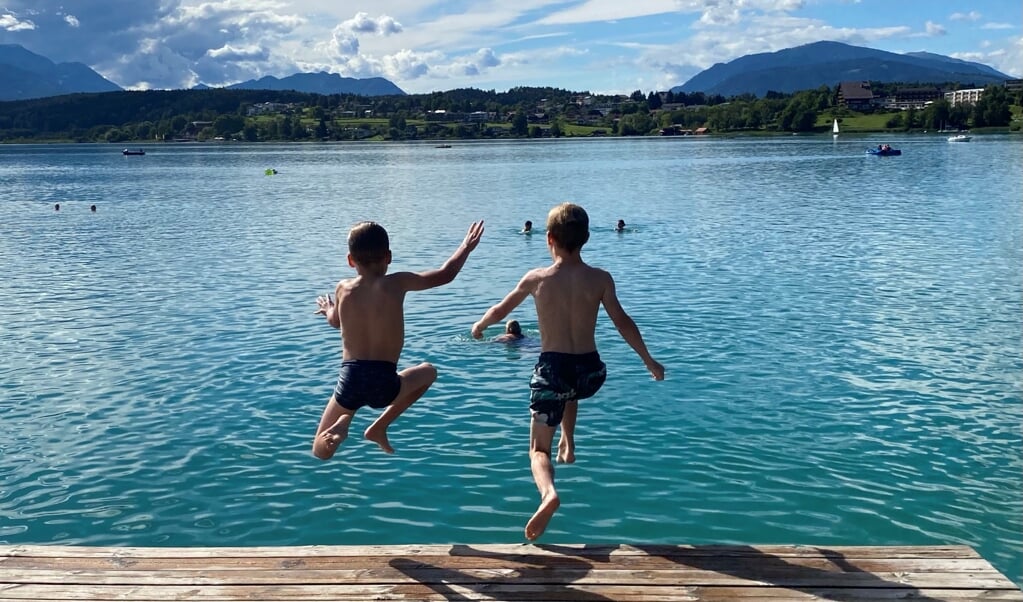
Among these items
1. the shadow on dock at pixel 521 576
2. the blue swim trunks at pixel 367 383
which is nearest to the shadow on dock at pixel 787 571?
the shadow on dock at pixel 521 576

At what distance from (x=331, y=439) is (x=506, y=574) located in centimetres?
192

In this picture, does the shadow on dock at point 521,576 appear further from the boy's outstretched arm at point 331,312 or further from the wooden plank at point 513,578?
the boy's outstretched arm at point 331,312

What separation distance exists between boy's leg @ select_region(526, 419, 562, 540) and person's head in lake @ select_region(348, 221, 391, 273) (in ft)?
6.53

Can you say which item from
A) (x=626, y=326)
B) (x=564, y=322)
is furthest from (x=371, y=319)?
(x=626, y=326)

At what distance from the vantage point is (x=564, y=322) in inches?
309

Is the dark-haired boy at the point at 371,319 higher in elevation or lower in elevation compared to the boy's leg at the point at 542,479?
higher

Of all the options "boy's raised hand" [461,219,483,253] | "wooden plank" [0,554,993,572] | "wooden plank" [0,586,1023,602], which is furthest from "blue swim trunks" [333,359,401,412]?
"wooden plank" [0,586,1023,602]

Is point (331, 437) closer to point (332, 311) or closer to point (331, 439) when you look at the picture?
point (331, 439)

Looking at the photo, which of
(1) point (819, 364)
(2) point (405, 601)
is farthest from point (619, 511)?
(1) point (819, 364)

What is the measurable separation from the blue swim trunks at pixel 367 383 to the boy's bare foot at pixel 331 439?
27 cm

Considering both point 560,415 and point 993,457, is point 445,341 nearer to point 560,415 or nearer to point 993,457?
point 993,457

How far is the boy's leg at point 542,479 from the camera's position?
7219 millimetres

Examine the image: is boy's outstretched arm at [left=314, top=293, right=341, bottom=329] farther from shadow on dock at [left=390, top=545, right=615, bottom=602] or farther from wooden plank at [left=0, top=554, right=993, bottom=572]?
shadow on dock at [left=390, top=545, right=615, bottom=602]

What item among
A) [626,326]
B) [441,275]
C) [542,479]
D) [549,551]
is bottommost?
[549,551]
